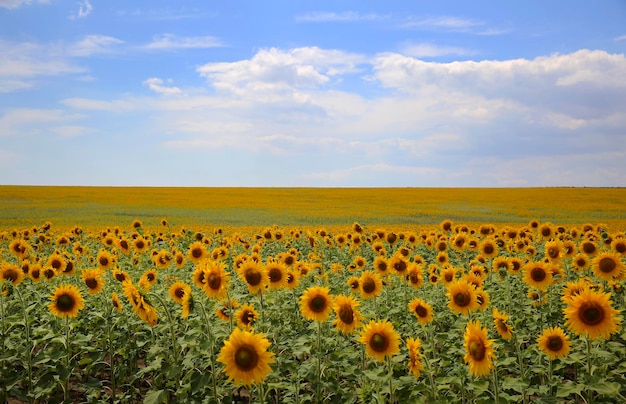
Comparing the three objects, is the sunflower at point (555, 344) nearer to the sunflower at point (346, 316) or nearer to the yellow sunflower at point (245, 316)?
the sunflower at point (346, 316)

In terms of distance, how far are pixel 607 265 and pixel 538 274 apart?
1006 mm

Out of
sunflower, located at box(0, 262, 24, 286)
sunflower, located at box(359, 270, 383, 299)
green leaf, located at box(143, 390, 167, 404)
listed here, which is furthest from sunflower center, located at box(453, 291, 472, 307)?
sunflower, located at box(0, 262, 24, 286)

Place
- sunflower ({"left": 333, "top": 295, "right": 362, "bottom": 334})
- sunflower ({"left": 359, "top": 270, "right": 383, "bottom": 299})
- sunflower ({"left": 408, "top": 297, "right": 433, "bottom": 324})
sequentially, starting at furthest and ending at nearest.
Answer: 1. sunflower ({"left": 359, "top": 270, "right": 383, "bottom": 299})
2. sunflower ({"left": 408, "top": 297, "right": 433, "bottom": 324})
3. sunflower ({"left": 333, "top": 295, "right": 362, "bottom": 334})

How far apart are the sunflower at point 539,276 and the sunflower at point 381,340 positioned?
3321mm

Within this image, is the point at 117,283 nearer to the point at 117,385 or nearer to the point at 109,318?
the point at 109,318

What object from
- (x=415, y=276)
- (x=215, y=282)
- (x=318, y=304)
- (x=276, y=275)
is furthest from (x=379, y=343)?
(x=415, y=276)

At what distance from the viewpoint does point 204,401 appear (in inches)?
186

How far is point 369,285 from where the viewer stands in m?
6.59

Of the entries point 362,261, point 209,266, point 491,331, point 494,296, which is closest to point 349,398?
point 209,266

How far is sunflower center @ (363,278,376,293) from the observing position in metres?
6.57

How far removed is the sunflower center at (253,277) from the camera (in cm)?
576

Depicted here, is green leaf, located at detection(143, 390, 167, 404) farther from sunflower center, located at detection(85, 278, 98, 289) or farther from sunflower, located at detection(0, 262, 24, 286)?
sunflower, located at detection(0, 262, 24, 286)

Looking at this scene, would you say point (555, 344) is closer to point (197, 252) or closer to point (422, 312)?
point (422, 312)

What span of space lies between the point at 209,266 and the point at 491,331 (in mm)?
4156
